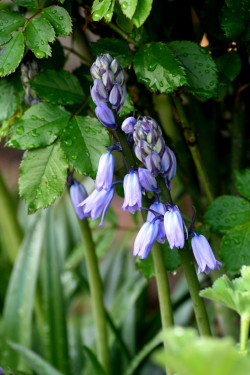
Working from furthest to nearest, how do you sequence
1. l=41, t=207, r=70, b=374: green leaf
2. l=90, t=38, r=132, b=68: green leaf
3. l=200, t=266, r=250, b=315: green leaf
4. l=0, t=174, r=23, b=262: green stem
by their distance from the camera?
l=0, t=174, r=23, b=262: green stem → l=41, t=207, r=70, b=374: green leaf → l=90, t=38, r=132, b=68: green leaf → l=200, t=266, r=250, b=315: green leaf

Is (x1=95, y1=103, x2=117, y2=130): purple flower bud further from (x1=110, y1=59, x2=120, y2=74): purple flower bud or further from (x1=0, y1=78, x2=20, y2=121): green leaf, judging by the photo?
(x1=0, y1=78, x2=20, y2=121): green leaf

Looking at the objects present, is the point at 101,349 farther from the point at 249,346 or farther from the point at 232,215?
the point at 249,346

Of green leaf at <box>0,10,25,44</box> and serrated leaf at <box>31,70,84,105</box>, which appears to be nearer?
green leaf at <box>0,10,25,44</box>

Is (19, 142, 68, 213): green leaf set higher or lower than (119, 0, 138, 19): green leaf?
lower

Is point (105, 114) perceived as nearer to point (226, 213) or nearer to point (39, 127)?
point (39, 127)

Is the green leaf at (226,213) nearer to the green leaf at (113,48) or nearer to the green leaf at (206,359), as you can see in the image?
the green leaf at (113,48)

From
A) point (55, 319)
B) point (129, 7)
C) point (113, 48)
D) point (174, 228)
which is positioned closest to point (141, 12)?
point (129, 7)

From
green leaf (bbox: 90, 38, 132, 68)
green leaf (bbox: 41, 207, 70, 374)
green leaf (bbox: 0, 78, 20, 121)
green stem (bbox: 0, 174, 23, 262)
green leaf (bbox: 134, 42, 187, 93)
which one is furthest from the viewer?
green stem (bbox: 0, 174, 23, 262)

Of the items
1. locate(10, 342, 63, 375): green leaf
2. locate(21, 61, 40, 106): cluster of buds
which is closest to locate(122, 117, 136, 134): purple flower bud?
locate(21, 61, 40, 106): cluster of buds
